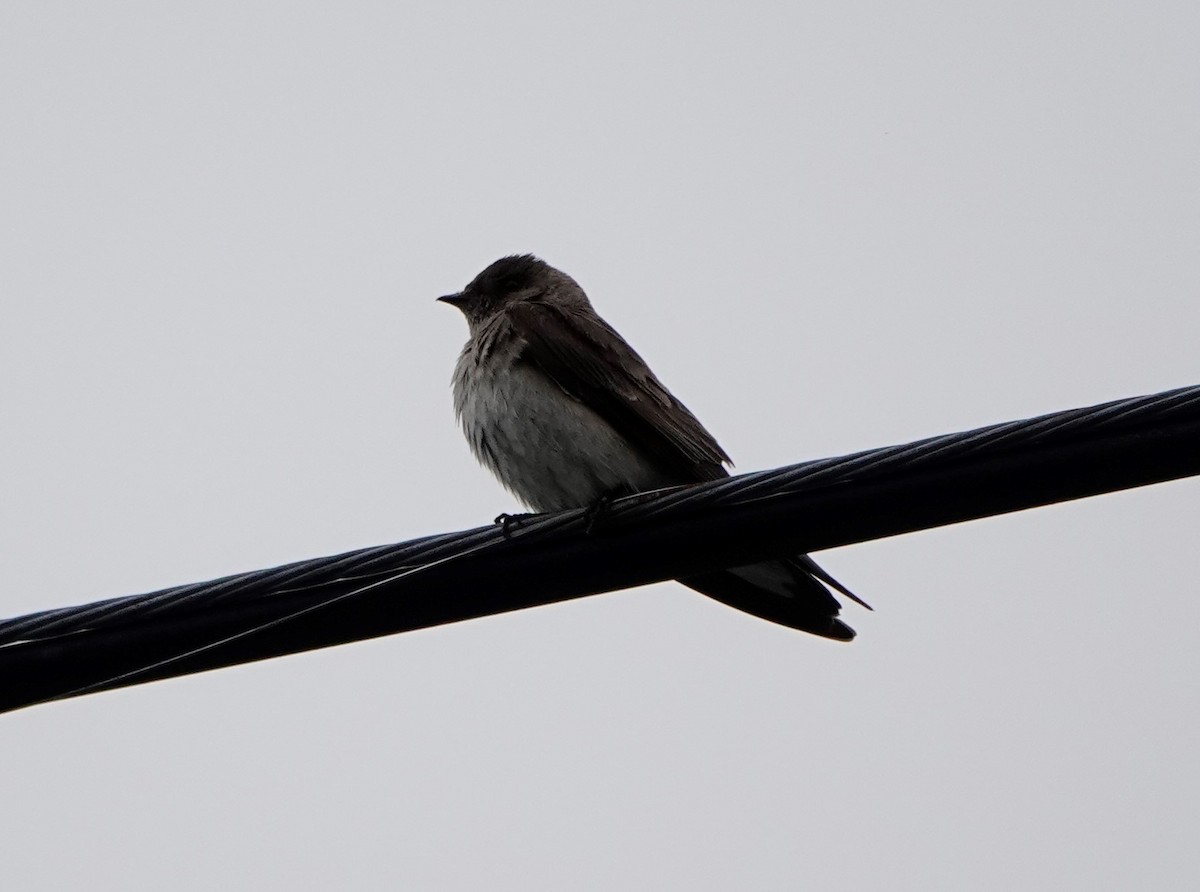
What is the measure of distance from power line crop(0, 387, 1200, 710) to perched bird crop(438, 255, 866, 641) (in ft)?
4.40

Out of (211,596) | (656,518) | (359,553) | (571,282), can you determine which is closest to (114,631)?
(211,596)

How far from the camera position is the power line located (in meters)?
4.09

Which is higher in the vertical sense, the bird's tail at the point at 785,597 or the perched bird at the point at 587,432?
the perched bird at the point at 587,432

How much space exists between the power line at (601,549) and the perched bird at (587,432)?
52.9 inches

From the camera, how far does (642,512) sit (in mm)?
4750

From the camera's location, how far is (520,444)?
258 inches

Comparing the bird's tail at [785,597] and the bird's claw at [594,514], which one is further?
the bird's tail at [785,597]

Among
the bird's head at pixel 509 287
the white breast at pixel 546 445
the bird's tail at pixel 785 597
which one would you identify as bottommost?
the bird's tail at pixel 785 597

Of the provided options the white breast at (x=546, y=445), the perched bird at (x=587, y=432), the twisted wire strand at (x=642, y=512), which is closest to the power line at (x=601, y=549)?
the twisted wire strand at (x=642, y=512)

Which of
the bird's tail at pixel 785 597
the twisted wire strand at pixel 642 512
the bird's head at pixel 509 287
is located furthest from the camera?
the bird's head at pixel 509 287

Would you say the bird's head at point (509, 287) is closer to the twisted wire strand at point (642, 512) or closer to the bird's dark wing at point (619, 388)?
the bird's dark wing at point (619, 388)

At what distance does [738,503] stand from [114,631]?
71.8 inches

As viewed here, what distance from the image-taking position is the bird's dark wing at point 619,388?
6531 millimetres

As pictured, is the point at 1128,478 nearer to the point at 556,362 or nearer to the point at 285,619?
the point at 285,619
